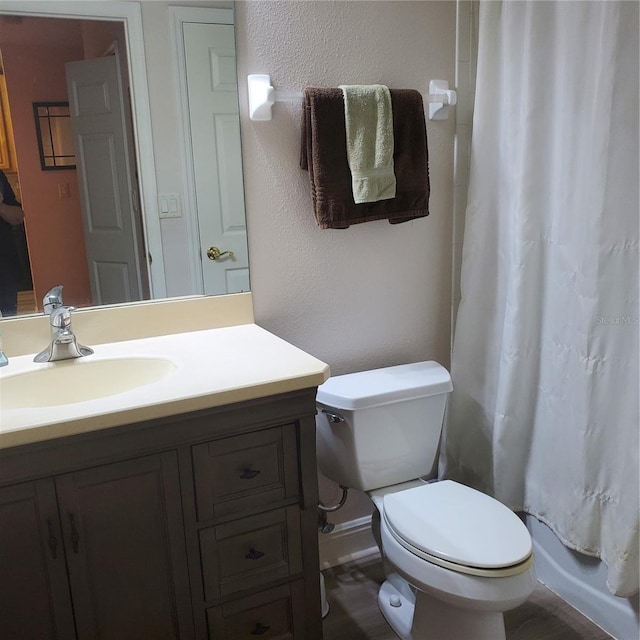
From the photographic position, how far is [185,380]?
4.30 ft

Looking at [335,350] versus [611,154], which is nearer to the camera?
[611,154]

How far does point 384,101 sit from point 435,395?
863mm

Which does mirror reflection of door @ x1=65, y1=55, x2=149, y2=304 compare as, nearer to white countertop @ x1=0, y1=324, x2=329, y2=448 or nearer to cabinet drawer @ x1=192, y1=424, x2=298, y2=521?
white countertop @ x1=0, y1=324, x2=329, y2=448

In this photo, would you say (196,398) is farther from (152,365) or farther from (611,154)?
(611,154)

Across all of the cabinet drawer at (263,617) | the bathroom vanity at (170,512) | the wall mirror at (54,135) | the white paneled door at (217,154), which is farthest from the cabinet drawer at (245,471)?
the wall mirror at (54,135)

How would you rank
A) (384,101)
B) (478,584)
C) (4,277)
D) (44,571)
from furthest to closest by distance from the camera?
(384,101) → (4,277) → (478,584) → (44,571)

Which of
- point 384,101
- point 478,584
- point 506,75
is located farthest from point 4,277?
point 506,75

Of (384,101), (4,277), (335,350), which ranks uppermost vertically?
(384,101)

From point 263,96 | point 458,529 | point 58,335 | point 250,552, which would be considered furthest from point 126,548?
point 263,96

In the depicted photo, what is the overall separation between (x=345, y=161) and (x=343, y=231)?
0.79 feet

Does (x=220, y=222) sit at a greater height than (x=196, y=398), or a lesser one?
greater

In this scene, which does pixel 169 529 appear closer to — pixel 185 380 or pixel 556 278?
pixel 185 380

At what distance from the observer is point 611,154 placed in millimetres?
1512

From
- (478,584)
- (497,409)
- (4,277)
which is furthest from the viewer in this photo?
(497,409)
